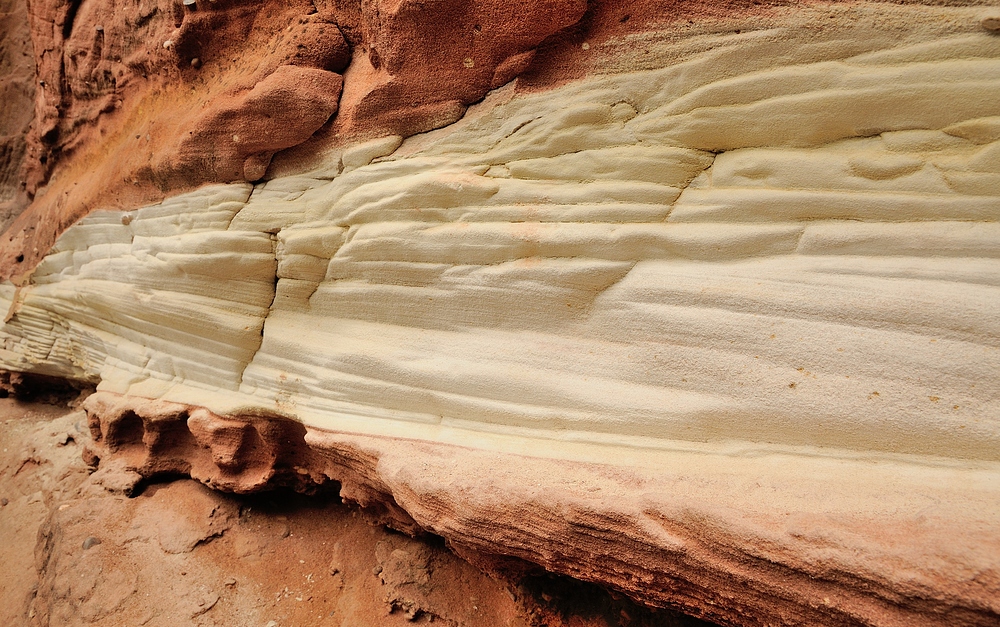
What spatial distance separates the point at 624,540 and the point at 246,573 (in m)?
1.87

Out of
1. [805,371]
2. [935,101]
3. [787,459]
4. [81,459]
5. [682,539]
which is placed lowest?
[81,459]

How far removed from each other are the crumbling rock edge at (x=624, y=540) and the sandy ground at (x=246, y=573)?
23 cm

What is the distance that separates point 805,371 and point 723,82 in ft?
2.87

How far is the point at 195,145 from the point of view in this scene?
8.59 ft

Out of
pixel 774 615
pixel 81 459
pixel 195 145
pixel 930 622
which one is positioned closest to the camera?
pixel 930 622

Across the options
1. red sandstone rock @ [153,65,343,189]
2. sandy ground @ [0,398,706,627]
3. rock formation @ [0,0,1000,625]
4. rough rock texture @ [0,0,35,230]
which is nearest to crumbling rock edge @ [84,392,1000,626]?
rock formation @ [0,0,1000,625]

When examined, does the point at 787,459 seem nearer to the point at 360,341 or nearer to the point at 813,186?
the point at 813,186

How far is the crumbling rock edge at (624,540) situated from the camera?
1.10 metres

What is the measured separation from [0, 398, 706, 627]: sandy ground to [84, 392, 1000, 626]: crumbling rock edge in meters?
0.23

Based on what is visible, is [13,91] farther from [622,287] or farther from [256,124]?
[622,287]

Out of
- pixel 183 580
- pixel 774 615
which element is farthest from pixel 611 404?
pixel 183 580

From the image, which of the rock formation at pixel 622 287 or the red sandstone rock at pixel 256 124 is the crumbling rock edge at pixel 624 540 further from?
the red sandstone rock at pixel 256 124

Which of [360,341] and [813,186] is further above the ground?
[813,186]

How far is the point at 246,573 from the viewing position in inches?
94.8
